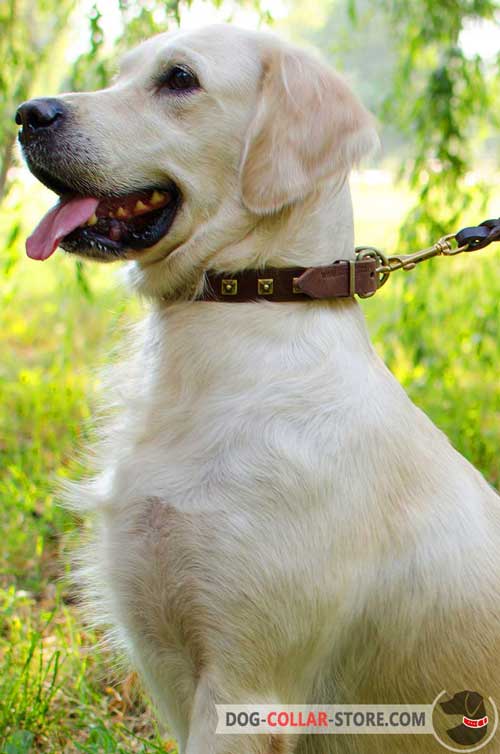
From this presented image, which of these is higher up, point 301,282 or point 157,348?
point 301,282

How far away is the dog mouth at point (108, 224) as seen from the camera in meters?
2.09

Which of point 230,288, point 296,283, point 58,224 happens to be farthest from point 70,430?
point 296,283

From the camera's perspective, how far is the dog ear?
6.64 ft

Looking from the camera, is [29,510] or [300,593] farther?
[29,510]

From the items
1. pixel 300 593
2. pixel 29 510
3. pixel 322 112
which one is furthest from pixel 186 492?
pixel 29 510

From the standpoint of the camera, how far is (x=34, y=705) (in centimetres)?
260

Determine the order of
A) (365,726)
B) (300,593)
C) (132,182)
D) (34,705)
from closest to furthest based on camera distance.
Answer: (300,593) < (365,726) < (132,182) < (34,705)

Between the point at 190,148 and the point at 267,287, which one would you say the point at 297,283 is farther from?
the point at 190,148

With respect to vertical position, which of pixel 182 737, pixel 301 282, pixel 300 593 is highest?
pixel 301 282

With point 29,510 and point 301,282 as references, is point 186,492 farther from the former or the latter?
point 29,510

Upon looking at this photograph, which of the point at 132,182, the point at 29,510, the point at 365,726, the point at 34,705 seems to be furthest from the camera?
the point at 29,510

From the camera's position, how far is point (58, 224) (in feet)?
6.98

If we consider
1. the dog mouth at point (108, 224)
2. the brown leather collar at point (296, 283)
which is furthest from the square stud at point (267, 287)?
the dog mouth at point (108, 224)

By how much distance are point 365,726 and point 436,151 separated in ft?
11.3
